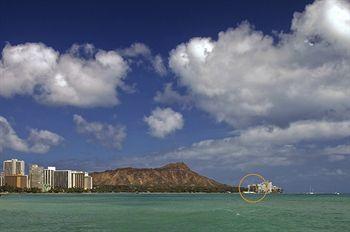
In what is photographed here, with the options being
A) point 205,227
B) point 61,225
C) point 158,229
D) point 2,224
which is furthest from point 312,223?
point 2,224

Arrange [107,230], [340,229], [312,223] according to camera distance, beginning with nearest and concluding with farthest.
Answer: [107,230] < [340,229] < [312,223]

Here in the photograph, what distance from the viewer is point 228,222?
247 feet

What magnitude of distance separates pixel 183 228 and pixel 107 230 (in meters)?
9.62

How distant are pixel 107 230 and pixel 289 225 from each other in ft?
81.7

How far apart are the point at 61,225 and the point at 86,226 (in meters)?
4.42

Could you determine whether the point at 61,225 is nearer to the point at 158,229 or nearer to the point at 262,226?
the point at 158,229

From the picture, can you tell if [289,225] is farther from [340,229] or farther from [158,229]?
[158,229]

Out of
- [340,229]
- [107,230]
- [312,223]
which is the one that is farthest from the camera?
[312,223]

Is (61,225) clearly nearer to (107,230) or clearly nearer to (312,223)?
(107,230)

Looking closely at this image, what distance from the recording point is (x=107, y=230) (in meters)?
61.5

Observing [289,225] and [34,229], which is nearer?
[34,229]

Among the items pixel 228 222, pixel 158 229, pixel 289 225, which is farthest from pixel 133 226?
pixel 289 225

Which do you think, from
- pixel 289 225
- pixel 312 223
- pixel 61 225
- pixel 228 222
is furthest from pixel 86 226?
pixel 312 223

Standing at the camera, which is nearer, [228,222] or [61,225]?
[61,225]
